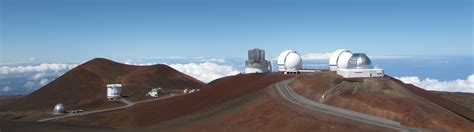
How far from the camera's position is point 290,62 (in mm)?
92188

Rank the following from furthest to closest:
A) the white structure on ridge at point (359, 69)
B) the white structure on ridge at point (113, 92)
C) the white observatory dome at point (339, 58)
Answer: the white structure on ridge at point (113, 92) → the white observatory dome at point (339, 58) → the white structure on ridge at point (359, 69)

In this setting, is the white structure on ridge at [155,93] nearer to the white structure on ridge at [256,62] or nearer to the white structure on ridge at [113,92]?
the white structure on ridge at [113,92]

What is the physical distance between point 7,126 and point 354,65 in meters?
43.9

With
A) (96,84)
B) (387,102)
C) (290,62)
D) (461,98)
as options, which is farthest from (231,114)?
(96,84)

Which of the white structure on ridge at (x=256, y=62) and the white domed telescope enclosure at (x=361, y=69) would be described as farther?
the white structure on ridge at (x=256, y=62)

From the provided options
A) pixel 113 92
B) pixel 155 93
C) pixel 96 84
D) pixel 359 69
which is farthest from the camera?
pixel 96 84

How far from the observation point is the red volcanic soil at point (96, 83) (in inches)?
4158

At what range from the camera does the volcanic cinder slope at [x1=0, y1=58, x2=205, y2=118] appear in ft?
346

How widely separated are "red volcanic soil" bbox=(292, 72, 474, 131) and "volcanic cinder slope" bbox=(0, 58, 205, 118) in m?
48.2

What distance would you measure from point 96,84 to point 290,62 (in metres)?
45.4

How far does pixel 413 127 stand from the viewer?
142ft

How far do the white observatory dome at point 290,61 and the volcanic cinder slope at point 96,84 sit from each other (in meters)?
28.1

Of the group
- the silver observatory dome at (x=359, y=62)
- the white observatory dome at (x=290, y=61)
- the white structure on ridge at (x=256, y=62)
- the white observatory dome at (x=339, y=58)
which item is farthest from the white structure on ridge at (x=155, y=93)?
the silver observatory dome at (x=359, y=62)

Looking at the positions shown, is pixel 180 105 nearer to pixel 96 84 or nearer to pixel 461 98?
pixel 96 84
